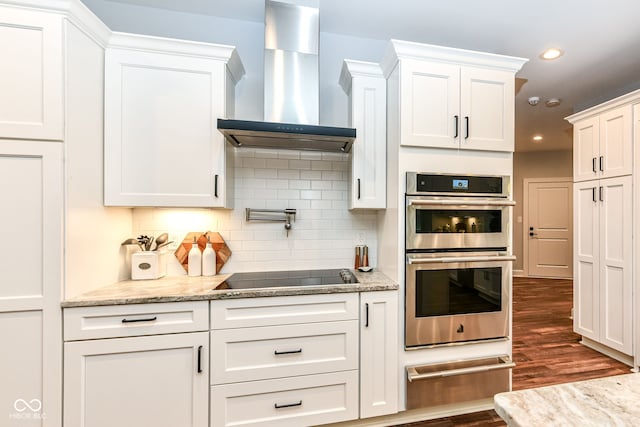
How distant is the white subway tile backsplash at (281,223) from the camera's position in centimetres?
211

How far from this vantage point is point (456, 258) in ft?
5.97

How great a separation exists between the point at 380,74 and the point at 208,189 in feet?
4.84

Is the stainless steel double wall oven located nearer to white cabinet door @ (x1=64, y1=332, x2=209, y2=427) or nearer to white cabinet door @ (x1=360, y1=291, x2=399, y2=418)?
white cabinet door @ (x1=360, y1=291, x2=399, y2=418)

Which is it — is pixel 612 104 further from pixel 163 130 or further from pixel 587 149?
pixel 163 130

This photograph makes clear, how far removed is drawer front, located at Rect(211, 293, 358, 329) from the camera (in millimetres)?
1586

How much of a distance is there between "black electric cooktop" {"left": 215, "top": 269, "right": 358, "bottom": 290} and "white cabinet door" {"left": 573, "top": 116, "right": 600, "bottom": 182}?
265 cm

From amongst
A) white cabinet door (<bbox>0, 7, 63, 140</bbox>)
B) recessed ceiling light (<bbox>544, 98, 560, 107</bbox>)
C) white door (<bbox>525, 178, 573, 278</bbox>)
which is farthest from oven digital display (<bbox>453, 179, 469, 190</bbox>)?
white door (<bbox>525, 178, 573, 278</bbox>)

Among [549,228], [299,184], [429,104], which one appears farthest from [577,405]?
[549,228]

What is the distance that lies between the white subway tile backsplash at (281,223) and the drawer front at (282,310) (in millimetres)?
574

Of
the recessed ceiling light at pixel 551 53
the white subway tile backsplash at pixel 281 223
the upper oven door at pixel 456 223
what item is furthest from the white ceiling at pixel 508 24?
the upper oven door at pixel 456 223

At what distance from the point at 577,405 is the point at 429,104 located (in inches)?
66.4

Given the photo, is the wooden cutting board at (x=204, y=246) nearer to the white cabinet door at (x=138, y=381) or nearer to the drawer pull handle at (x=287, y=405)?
the white cabinet door at (x=138, y=381)

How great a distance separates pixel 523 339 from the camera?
307cm

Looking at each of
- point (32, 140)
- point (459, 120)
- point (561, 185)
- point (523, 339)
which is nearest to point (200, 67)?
point (32, 140)
